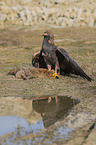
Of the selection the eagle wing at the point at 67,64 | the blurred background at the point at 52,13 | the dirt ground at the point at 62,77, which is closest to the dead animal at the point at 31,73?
the dirt ground at the point at 62,77

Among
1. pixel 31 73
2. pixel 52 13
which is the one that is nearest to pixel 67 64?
pixel 31 73

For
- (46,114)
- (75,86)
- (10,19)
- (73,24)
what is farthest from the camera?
(10,19)

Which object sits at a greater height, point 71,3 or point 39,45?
point 71,3

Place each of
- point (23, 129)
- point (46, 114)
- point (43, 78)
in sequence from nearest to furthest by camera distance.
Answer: point (23, 129) → point (46, 114) → point (43, 78)

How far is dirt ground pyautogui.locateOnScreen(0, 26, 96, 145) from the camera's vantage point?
4.89m

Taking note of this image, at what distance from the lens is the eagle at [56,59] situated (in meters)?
7.12

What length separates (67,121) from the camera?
4.50m

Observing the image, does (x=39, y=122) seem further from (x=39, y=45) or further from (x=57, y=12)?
(x=57, y=12)

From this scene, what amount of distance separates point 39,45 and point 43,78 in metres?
5.52

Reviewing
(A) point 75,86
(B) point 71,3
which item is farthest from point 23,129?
(B) point 71,3

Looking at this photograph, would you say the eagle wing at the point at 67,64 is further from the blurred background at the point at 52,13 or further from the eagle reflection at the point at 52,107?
the blurred background at the point at 52,13

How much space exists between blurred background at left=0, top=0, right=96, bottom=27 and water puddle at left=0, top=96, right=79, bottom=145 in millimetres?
12692

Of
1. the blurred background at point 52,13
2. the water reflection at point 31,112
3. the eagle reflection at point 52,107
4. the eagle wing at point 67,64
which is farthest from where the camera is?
the blurred background at point 52,13

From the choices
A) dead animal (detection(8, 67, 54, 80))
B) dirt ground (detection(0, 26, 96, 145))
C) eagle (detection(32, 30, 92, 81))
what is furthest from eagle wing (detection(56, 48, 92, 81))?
dead animal (detection(8, 67, 54, 80))
